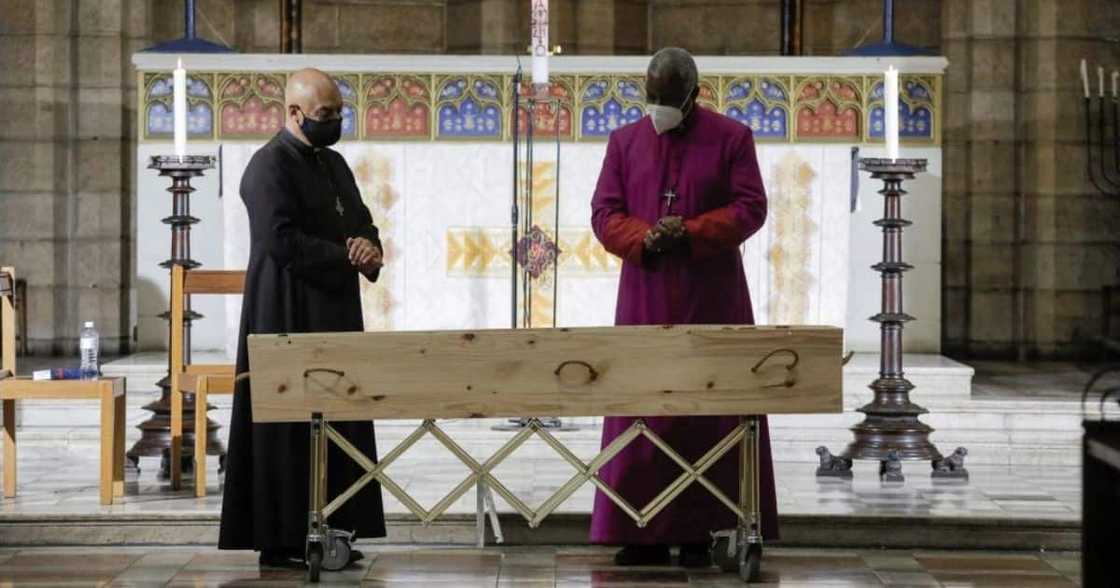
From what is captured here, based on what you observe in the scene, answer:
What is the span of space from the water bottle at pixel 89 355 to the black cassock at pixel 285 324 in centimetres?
116

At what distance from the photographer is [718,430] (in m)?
5.98

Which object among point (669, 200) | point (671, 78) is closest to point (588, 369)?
point (669, 200)

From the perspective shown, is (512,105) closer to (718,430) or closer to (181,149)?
(181,149)

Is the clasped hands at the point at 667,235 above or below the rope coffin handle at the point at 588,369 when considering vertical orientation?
above

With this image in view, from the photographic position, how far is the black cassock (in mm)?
5934

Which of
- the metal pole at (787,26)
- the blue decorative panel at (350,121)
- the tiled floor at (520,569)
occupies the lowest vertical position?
the tiled floor at (520,569)

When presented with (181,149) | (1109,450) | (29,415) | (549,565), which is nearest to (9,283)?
(181,149)

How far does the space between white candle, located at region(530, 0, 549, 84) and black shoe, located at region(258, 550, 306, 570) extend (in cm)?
308

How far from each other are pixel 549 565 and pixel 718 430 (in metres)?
0.70

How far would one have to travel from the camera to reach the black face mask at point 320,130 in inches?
236

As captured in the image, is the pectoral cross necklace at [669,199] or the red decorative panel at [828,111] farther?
the red decorative panel at [828,111]

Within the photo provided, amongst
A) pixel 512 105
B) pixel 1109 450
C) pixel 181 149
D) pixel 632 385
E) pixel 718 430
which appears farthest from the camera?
pixel 512 105

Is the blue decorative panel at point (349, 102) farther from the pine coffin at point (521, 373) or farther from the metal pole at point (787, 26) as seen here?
the pine coffin at point (521, 373)

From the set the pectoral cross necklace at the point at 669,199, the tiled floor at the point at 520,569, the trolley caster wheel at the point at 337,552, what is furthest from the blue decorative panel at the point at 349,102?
the trolley caster wheel at the point at 337,552
